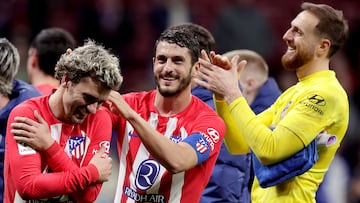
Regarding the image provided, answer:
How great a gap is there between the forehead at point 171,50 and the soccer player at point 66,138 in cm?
47

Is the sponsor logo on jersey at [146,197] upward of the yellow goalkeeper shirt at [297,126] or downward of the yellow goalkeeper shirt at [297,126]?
downward

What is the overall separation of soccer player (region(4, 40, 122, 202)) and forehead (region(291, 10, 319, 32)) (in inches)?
49.4

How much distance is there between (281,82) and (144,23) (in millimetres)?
2128

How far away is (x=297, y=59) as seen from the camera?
17.7 ft

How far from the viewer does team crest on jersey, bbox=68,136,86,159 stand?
4.93 meters

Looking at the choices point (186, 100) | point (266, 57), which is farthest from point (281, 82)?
point (186, 100)

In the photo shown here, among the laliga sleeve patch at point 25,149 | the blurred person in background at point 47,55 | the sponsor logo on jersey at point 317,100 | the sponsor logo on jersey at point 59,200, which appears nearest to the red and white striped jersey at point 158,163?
the sponsor logo on jersey at point 59,200

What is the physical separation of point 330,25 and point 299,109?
0.62 metres

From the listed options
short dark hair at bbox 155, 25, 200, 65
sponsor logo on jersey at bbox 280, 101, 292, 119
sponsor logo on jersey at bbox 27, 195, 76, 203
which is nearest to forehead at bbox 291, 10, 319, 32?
sponsor logo on jersey at bbox 280, 101, 292, 119

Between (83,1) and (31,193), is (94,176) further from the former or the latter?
(83,1)

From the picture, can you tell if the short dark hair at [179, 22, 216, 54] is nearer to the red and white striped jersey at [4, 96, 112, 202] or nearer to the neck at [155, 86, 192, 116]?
the neck at [155, 86, 192, 116]

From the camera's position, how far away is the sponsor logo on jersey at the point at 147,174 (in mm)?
5191

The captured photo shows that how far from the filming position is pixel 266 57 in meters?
11.8

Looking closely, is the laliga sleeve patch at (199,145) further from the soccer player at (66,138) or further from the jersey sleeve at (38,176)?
the jersey sleeve at (38,176)
